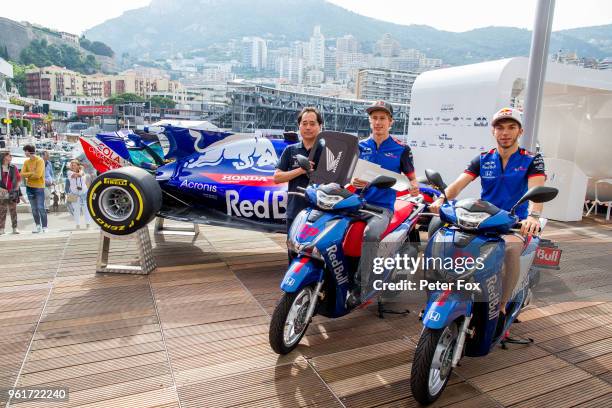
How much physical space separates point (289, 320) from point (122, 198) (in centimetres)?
253

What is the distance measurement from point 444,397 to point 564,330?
5.33 feet

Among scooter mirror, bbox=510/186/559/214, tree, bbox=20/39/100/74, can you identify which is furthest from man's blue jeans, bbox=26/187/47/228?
tree, bbox=20/39/100/74

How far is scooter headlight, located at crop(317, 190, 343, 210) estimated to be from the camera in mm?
3023

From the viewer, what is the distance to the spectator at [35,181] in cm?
795

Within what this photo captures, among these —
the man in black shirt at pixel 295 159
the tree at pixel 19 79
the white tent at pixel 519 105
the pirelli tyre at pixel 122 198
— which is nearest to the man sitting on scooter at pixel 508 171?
the man in black shirt at pixel 295 159

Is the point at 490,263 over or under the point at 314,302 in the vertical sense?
over

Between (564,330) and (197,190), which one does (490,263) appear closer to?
(564,330)

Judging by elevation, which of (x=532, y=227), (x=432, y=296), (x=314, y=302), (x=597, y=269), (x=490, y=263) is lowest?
(x=597, y=269)

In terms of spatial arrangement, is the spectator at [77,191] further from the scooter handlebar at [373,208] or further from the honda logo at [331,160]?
the scooter handlebar at [373,208]

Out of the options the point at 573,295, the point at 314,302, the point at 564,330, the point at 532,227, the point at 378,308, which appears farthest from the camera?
the point at 573,295

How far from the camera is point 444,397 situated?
265cm

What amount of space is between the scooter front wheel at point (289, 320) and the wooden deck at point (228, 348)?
128 millimetres

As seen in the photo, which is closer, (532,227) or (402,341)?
(532,227)

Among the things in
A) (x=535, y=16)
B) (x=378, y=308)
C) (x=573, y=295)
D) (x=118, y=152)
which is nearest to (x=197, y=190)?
(x=118, y=152)
